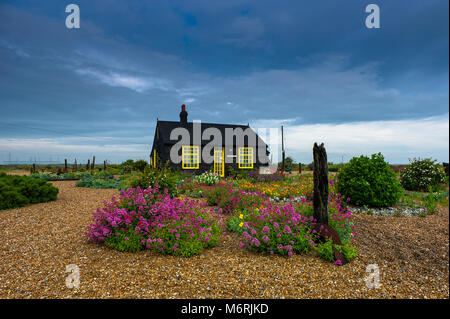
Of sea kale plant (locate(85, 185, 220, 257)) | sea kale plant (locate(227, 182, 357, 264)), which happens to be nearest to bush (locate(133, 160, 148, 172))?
sea kale plant (locate(85, 185, 220, 257))

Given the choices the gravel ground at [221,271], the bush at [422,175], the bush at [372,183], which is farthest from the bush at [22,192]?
the bush at [422,175]

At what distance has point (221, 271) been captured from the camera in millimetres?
3721

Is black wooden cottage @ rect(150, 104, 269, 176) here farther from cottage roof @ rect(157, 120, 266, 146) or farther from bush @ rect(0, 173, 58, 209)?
bush @ rect(0, 173, 58, 209)

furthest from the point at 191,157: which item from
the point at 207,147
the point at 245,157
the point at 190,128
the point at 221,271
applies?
the point at 221,271

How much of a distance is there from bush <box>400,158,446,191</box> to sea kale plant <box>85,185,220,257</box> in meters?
13.2

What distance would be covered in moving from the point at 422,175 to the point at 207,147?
1335 cm

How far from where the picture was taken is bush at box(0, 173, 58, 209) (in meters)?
8.11

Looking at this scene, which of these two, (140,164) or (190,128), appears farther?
(140,164)

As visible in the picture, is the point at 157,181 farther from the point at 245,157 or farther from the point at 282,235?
the point at 245,157

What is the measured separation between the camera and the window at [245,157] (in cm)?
2008

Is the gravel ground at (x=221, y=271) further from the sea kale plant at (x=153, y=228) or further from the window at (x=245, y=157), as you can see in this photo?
the window at (x=245, y=157)

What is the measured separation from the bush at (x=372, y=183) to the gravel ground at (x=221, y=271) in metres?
2.51

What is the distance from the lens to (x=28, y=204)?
8.66 metres

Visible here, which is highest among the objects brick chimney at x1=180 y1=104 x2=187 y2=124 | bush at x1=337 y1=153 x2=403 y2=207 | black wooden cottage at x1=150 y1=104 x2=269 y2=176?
brick chimney at x1=180 y1=104 x2=187 y2=124
